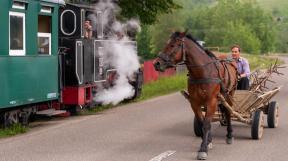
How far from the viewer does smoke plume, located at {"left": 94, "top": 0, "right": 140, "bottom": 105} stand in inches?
701

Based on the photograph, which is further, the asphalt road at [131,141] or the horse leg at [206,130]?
the asphalt road at [131,141]

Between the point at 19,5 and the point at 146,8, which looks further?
the point at 146,8

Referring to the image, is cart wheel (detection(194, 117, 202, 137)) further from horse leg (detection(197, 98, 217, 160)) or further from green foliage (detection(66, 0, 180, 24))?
green foliage (detection(66, 0, 180, 24))

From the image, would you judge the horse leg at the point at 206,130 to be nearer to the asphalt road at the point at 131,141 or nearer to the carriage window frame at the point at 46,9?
the asphalt road at the point at 131,141

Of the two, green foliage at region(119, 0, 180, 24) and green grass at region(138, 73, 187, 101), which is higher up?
green foliage at region(119, 0, 180, 24)

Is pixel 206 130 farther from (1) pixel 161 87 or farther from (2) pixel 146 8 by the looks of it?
(1) pixel 161 87

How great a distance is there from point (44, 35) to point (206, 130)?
5.41 metres

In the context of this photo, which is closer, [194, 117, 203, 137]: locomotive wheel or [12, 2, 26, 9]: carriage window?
[194, 117, 203, 137]: locomotive wheel

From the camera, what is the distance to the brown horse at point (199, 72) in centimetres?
1009

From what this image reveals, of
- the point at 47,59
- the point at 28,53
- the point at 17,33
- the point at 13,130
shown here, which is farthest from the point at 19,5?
the point at 13,130

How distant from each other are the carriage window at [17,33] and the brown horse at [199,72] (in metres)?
3.83

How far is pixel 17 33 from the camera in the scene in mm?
12727

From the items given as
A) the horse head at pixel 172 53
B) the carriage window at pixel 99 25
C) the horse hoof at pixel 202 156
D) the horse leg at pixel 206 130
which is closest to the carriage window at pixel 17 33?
the horse head at pixel 172 53

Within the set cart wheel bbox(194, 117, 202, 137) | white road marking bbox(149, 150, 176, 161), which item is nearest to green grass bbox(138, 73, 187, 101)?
cart wheel bbox(194, 117, 202, 137)
